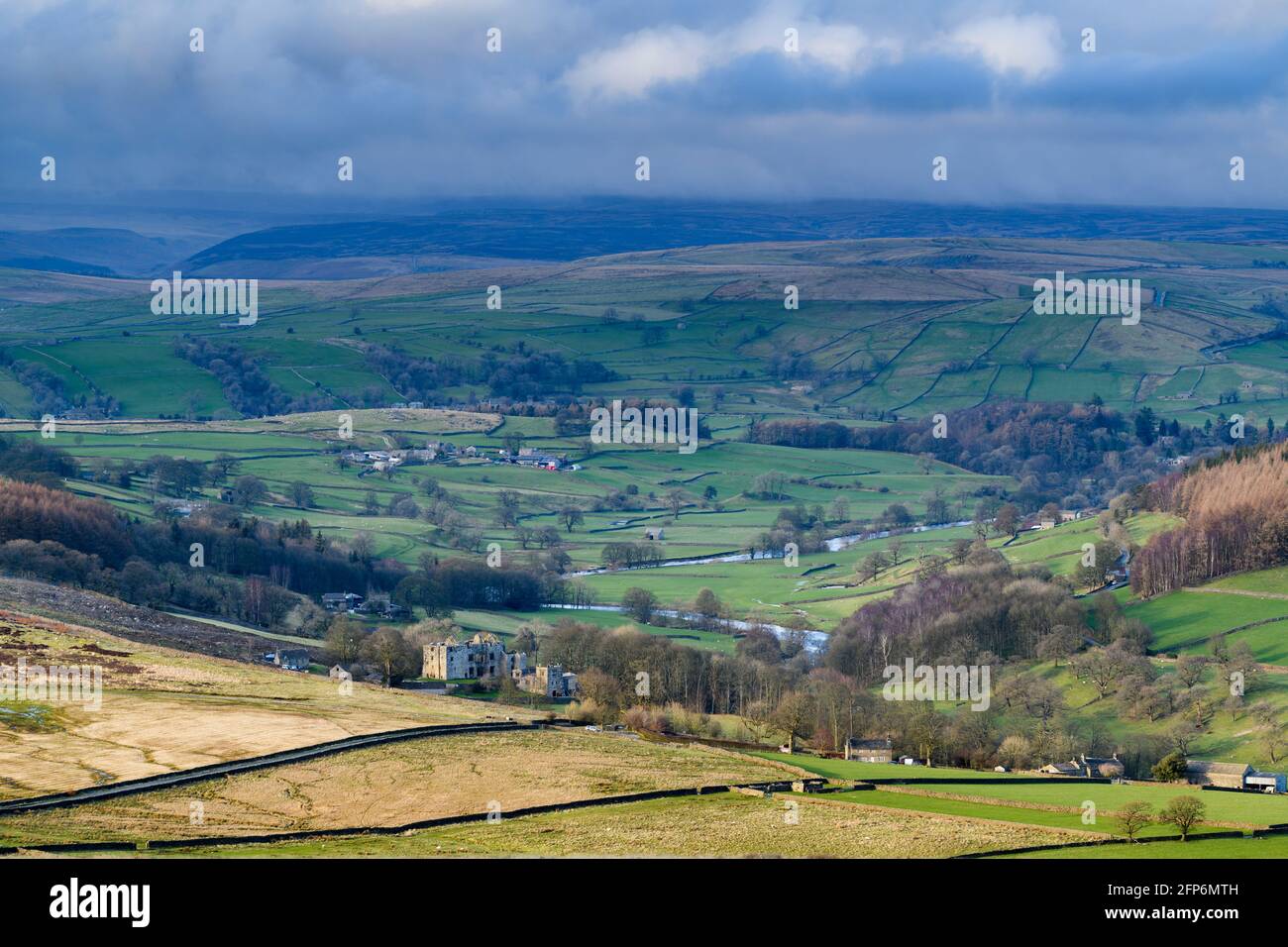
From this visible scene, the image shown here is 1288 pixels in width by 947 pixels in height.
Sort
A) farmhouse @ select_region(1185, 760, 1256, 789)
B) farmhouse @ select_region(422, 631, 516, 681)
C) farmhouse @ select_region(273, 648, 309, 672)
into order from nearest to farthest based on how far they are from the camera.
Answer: farmhouse @ select_region(1185, 760, 1256, 789)
farmhouse @ select_region(273, 648, 309, 672)
farmhouse @ select_region(422, 631, 516, 681)

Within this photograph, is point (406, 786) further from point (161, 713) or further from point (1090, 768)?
point (1090, 768)

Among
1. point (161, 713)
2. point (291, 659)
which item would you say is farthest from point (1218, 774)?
point (291, 659)

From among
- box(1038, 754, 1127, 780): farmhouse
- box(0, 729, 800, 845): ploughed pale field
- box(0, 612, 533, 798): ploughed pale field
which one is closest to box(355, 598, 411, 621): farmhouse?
box(0, 612, 533, 798): ploughed pale field

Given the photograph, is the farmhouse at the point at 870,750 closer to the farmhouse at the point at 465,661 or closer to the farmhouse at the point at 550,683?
the farmhouse at the point at 550,683

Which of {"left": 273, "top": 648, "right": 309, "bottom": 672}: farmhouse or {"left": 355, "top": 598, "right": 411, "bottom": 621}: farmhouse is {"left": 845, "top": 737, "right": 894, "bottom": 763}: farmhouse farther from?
{"left": 355, "top": 598, "right": 411, "bottom": 621}: farmhouse

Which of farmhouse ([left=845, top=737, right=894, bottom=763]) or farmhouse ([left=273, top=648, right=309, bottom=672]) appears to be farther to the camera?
farmhouse ([left=273, top=648, right=309, bottom=672])

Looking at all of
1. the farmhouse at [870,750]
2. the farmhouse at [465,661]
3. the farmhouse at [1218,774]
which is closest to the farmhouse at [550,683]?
the farmhouse at [465,661]
